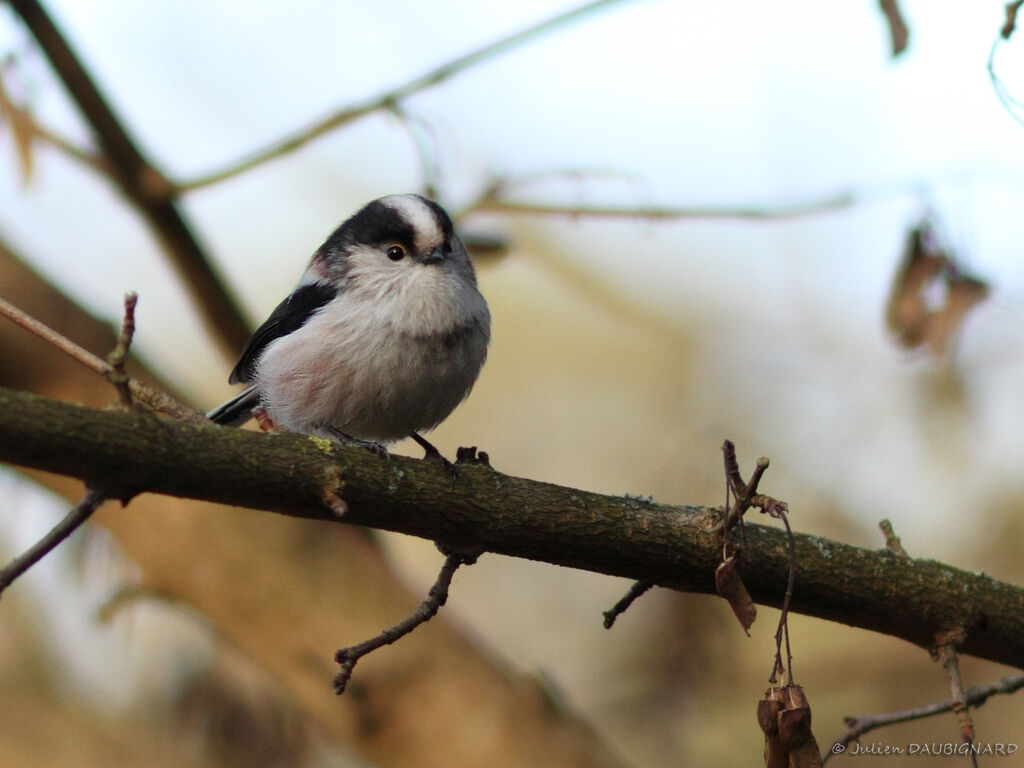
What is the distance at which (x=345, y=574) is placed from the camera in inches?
162

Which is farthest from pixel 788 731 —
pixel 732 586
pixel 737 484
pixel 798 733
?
pixel 737 484

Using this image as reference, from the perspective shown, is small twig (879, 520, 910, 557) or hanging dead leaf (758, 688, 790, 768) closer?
hanging dead leaf (758, 688, 790, 768)

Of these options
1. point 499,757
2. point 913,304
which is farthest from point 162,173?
point 913,304

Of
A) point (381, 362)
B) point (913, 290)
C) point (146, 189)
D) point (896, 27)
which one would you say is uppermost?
point (146, 189)

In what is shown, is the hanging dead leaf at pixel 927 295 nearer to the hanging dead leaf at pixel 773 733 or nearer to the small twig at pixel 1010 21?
the small twig at pixel 1010 21

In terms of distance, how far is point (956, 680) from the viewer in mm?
2324

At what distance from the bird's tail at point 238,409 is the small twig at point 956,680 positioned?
2.53 metres

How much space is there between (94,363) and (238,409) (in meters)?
2.19

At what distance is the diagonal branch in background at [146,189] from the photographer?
4184mm

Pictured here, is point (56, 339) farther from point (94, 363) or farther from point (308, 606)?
point (308, 606)

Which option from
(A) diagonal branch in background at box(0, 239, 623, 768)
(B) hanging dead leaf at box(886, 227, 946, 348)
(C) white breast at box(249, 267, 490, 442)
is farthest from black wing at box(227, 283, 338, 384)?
(B) hanging dead leaf at box(886, 227, 946, 348)

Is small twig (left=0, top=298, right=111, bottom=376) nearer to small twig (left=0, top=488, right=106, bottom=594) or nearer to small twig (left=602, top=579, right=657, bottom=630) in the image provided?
small twig (left=0, top=488, right=106, bottom=594)

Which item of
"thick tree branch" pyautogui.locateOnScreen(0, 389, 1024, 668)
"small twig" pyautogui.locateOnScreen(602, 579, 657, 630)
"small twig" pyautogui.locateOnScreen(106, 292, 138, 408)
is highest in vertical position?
"small twig" pyautogui.locateOnScreen(106, 292, 138, 408)

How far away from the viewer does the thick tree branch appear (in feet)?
6.16
